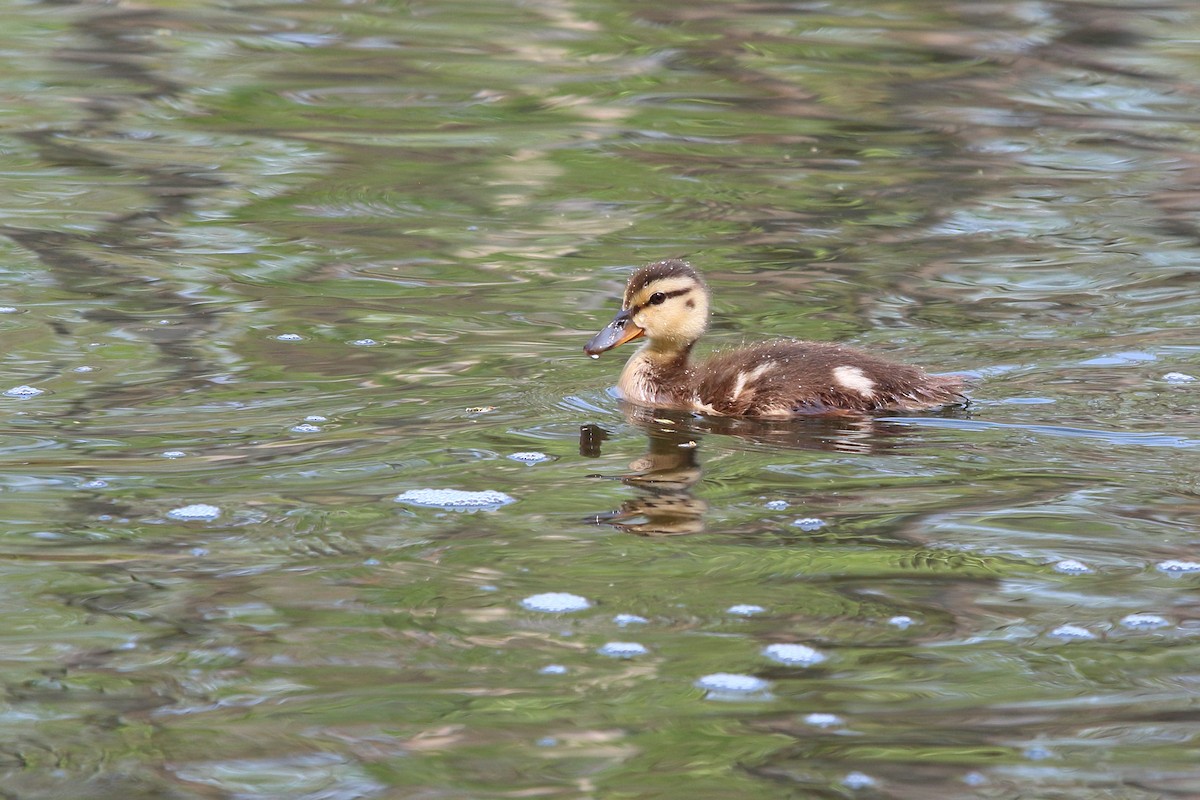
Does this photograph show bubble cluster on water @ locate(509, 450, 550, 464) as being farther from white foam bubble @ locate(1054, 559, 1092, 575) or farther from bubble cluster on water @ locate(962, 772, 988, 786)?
bubble cluster on water @ locate(962, 772, 988, 786)

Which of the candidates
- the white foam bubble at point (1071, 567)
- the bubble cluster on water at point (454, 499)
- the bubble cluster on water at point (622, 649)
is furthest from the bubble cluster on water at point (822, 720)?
the bubble cluster on water at point (454, 499)

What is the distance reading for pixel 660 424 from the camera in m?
6.32

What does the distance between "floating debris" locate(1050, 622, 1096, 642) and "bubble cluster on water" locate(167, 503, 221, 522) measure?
2.39 m

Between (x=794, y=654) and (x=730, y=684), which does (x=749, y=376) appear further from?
(x=730, y=684)

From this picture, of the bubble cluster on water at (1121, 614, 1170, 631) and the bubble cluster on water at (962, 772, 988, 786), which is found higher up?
the bubble cluster on water at (1121, 614, 1170, 631)

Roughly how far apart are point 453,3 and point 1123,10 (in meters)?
5.45

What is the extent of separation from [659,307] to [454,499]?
70.2 inches

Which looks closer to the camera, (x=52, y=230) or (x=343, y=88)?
(x=52, y=230)

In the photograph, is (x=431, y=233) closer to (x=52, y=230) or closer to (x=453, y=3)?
(x=52, y=230)

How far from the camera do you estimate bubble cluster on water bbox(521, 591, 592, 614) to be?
4418 millimetres

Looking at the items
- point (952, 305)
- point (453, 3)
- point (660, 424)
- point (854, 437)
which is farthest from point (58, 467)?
point (453, 3)

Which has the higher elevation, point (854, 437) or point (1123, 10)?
point (1123, 10)

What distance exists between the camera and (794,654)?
4.16 meters

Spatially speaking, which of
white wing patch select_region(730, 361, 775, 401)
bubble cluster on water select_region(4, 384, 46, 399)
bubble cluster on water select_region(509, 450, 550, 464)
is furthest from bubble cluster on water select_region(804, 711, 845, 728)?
bubble cluster on water select_region(4, 384, 46, 399)
